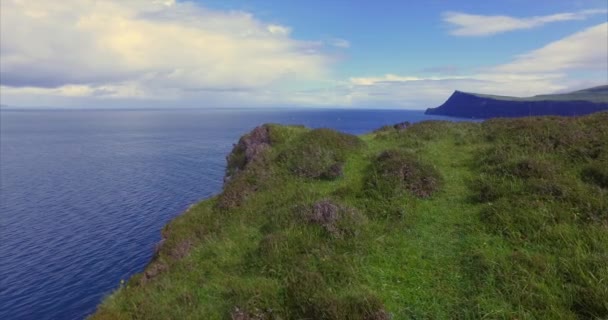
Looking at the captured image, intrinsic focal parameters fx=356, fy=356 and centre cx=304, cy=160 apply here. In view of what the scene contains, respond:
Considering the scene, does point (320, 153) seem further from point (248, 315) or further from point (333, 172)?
point (248, 315)

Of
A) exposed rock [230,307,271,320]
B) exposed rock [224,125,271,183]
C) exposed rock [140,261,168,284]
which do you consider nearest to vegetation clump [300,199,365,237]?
exposed rock [230,307,271,320]

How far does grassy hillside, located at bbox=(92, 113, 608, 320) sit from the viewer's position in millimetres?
8148

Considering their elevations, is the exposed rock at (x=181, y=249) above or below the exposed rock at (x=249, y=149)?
below

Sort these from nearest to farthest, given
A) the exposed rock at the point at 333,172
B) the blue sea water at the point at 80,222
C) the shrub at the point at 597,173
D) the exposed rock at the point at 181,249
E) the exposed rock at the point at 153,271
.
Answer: the exposed rock at the point at 153,271 < the shrub at the point at 597,173 < the exposed rock at the point at 181,249 < the exposed rock at the point at 333,172 < the blue sea water at the point at 80,222

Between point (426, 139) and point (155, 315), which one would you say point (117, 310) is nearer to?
point (155, 315)

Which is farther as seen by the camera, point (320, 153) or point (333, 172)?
point (320, 153)

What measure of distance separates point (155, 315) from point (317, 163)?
36.5 ft

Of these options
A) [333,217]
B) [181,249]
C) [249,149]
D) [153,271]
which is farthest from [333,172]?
[249,149]

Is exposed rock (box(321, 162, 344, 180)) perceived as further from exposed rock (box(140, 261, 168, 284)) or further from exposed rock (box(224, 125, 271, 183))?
exposed rock (box(140, 261, 168, 284))

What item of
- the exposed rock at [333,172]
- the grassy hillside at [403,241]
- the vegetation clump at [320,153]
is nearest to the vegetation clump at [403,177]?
the grassy hillside at [403,241]

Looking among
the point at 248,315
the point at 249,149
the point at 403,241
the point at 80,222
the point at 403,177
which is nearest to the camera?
the point at 248,315

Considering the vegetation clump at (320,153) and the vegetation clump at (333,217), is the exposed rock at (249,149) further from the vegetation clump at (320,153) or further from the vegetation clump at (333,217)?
the vegetation clump at (333,217)

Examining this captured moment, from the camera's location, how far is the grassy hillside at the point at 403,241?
8148 mm

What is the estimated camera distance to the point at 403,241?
10.9 m
